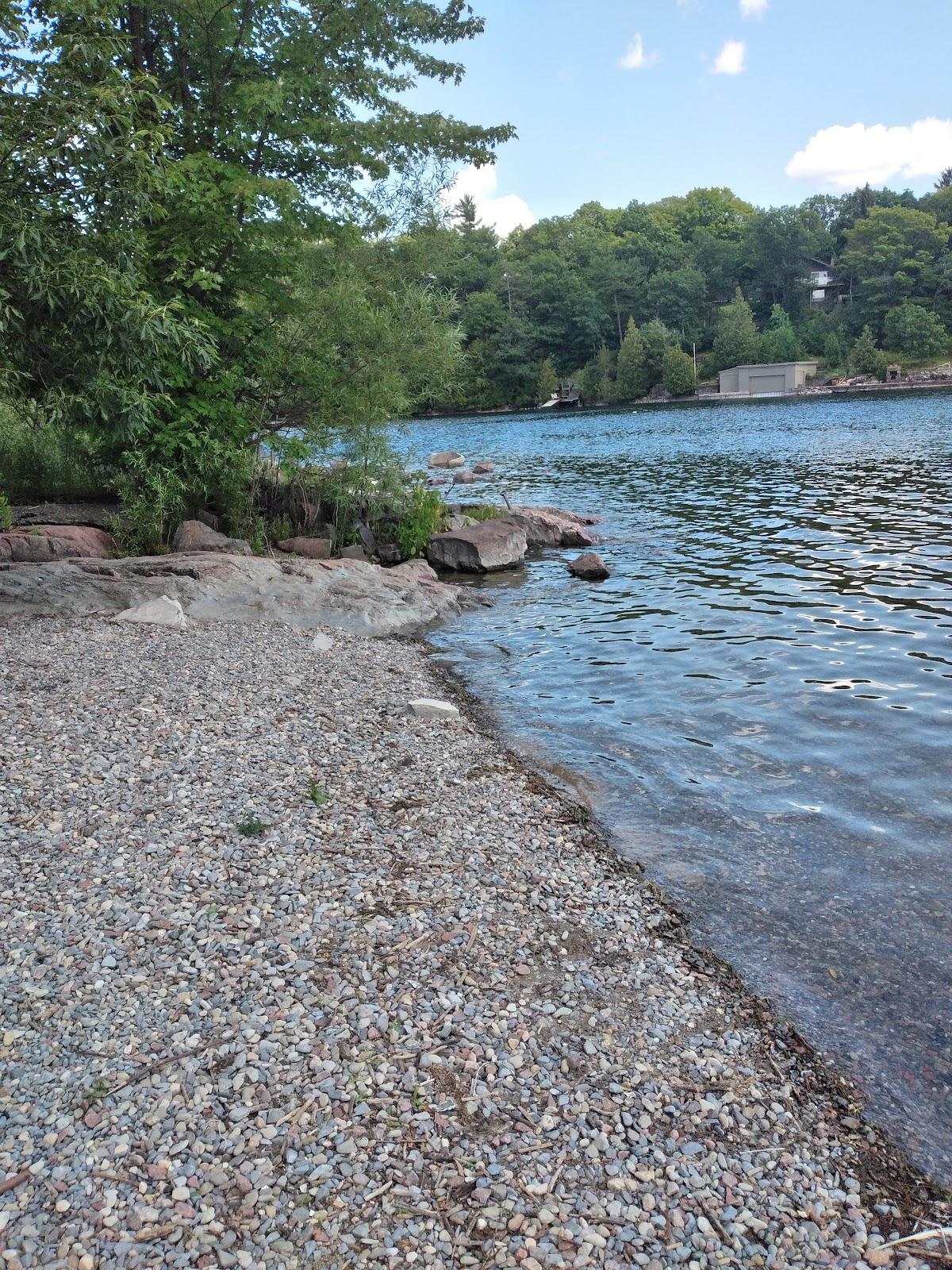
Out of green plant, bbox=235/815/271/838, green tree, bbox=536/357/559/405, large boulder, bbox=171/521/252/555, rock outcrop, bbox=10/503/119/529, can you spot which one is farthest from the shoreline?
green tree, bbox=536/357/559/405

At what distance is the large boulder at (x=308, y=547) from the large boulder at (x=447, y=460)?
96.2 feet

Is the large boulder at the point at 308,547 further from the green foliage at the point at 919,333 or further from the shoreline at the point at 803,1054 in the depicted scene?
the green foliage at the point at 919,333

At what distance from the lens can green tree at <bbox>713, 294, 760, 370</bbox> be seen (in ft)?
361

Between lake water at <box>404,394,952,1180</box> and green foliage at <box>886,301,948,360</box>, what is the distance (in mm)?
90454

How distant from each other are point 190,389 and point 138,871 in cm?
1227

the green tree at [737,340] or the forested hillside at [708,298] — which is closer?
the forested hillside at [708,298]

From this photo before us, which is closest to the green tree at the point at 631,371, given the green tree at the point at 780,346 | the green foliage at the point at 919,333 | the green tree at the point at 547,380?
the green tree at the point at 547,380

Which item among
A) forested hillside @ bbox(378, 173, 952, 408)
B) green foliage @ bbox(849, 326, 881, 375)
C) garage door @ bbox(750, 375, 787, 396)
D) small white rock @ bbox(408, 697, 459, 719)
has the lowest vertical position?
small white rock @ bbox(408, 697, 459, 719)

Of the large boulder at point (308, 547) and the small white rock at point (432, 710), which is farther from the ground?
the large boulder at point (308, 547)

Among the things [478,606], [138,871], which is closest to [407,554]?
[478,606]

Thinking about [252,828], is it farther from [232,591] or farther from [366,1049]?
[232,591]

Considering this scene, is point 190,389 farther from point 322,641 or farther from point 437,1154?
point 437,1154

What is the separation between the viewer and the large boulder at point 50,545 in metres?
14.3

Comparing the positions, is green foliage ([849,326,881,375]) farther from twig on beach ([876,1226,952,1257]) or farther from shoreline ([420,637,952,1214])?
twig on beach ([876,1226,952,1257])
